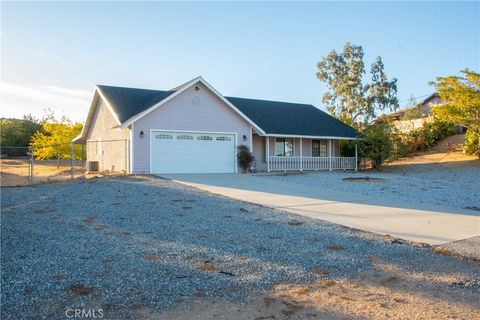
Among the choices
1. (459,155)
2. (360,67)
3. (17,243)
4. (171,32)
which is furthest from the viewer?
(360,67)

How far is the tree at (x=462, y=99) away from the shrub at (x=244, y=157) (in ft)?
40.5

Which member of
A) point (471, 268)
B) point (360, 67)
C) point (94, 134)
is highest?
point (360, 67)

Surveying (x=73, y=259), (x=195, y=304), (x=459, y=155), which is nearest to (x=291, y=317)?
(x=195, y=304)

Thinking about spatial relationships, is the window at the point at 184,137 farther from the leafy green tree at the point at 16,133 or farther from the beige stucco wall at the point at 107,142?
the leafy green tree at the point at 16,133

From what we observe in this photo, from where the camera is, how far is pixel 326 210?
34.3 feet

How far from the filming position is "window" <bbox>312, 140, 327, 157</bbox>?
27.0 meters

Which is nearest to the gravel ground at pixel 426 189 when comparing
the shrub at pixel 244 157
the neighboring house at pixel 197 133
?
the shrub at pixel 244 157

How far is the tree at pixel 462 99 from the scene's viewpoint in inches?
918

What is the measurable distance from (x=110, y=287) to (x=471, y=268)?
5084 mm

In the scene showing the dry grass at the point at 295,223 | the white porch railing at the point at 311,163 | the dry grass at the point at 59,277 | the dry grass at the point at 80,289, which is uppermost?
the white porch railing at the point at 311,163

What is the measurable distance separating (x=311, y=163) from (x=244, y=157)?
572cm

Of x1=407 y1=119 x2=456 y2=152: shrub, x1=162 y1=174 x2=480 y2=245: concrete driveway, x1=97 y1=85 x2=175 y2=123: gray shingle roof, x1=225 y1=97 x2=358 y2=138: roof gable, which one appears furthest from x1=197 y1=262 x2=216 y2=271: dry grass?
x1=407 y1=119 x2=456 y2=152: shrub

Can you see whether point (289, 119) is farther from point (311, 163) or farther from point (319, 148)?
point (311, 163)

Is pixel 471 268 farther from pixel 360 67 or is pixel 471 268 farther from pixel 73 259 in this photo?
pixel 360 67
